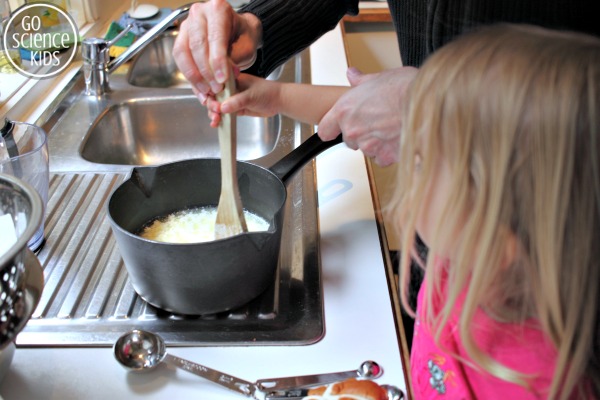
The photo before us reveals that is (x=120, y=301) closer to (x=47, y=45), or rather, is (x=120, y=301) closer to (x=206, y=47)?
(x=206, y=47)

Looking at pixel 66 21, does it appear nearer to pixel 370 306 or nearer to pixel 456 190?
pixel 370 306

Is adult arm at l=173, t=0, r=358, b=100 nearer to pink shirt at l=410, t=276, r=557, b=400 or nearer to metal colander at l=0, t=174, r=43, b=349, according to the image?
metal colander at l=0, t=174, r=43, b=349

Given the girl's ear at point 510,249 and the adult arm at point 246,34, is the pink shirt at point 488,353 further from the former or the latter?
the adult arm at point 246,34

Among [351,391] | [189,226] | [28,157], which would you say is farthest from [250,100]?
[351,391]

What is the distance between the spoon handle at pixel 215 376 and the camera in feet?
2.03

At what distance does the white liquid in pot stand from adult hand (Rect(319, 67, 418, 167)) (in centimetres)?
17

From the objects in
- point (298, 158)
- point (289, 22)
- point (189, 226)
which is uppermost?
point (289, 22)

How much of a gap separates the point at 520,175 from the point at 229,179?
0.39 m

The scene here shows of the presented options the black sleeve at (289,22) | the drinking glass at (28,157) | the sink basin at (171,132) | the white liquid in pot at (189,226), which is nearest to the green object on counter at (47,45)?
the sink basin at (171,132)

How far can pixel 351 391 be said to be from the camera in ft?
1.95

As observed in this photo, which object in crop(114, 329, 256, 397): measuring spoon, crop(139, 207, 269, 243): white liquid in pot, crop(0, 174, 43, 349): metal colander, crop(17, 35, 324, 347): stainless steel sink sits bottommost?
crop(17, 35, 324, 347): stainless steel sink

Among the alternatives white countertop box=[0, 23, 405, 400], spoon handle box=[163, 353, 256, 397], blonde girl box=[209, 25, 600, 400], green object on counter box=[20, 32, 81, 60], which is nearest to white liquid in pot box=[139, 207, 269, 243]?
white countertop box=[0, 23, 405, 400]

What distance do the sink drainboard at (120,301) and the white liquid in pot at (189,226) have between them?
0.17ft

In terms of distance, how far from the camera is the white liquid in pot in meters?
0.84
